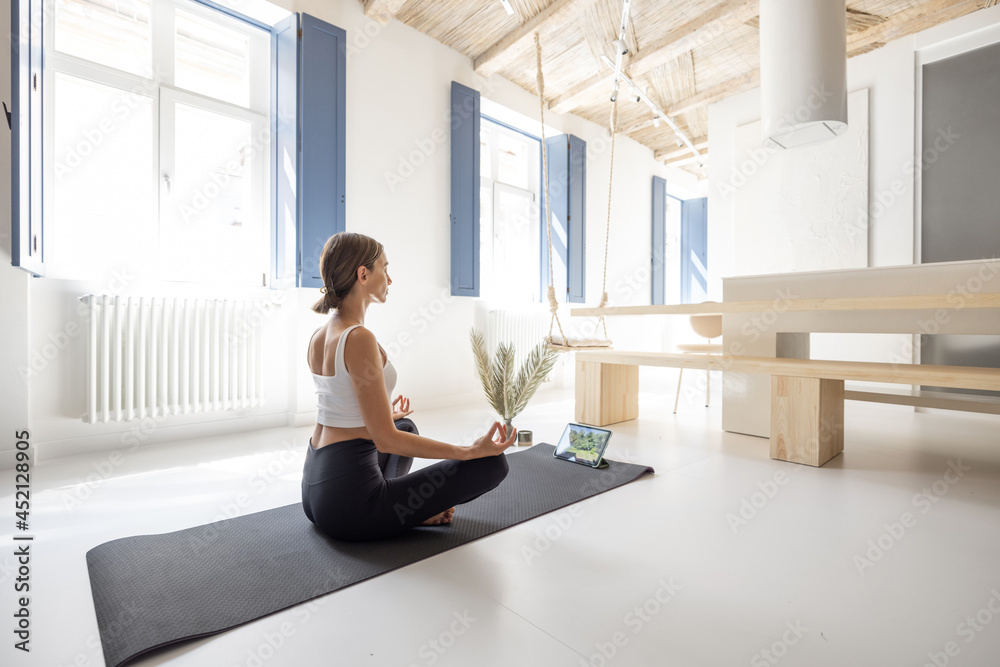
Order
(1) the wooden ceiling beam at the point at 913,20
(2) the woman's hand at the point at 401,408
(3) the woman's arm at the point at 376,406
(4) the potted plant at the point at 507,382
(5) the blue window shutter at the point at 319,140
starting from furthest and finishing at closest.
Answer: (1) the wooden ceiling beam at the point at 913,20, (5) the blue window shutter at the point at 319,140, (4) the potted plant at the point at 507,382, (2) the woman's hand at the point at 401,408, (3) the woman's arm at the point at 376,406

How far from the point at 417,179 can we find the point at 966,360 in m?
4.44

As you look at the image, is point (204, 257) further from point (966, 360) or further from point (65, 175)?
point (966, 360)

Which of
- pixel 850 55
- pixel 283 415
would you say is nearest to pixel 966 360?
pixel 850 55

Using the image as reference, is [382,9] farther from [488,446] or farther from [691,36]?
[488,446]

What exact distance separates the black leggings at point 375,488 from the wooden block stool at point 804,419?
67.3 inches

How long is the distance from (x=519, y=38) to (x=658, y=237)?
3.63 metres

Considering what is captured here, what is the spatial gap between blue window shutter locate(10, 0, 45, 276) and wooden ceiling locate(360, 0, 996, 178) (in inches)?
81.4

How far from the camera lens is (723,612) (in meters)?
1.18

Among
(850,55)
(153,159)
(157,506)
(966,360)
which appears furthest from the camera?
(850,55)

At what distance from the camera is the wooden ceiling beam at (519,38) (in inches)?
146

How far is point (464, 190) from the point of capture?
4398mm

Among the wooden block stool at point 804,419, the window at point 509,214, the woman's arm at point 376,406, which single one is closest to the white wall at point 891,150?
the wooden block stool at point 804,419

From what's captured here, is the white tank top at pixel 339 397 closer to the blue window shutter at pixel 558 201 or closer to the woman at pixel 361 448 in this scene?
the woman at pixel 361 448

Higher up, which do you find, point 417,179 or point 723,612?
point 417,179
